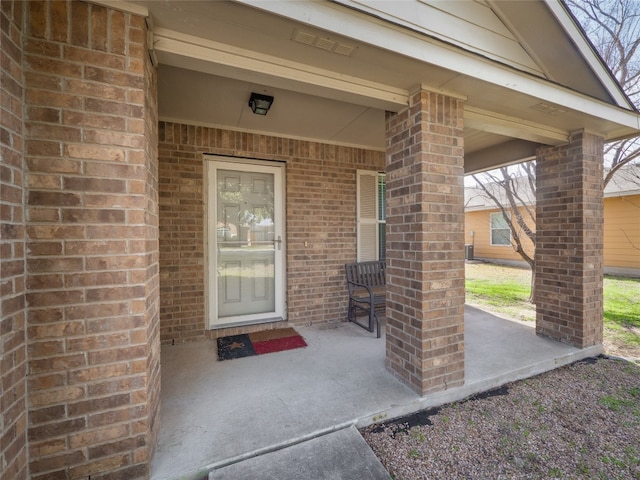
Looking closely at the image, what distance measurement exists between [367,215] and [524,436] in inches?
122


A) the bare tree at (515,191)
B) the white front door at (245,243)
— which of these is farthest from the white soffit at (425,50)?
the bare tree at (515,191)

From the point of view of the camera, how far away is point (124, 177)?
1.47 meters

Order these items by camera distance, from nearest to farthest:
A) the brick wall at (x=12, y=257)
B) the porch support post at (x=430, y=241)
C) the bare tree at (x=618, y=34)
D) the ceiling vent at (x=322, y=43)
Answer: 1. the brick wall at (x=12, y=257)
2. the ceiling vent at (x=322, y=43)
3. the porch support post at (x=430, y=241)
4. the bare tree at (x=618, y=34)

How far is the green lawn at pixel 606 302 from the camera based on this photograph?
3.61m

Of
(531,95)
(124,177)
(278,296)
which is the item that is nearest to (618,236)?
(531,95)

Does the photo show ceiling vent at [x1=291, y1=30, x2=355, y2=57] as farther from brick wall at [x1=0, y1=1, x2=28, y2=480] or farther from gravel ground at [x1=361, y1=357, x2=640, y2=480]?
gravel ground at [x1=361, y1=357, x2=640, y2=480]

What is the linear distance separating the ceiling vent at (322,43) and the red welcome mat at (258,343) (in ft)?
9.27

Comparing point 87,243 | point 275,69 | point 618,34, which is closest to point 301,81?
point 275,69

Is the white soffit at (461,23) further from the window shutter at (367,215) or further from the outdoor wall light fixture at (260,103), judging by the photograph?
the window shutter at (367,215)

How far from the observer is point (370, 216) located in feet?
14.5

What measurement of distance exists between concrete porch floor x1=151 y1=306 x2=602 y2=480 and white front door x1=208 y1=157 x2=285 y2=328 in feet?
2.03

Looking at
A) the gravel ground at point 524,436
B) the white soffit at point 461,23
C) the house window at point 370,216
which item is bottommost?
the gravel ground at point 524,436

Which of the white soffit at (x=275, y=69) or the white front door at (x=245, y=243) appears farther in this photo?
the white front door at (x=245, y=243)

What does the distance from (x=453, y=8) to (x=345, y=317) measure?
12.0 ft
